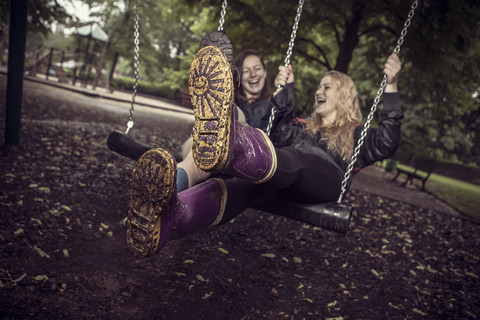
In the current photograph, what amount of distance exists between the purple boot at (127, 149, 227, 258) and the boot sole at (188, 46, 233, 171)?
0.49ft

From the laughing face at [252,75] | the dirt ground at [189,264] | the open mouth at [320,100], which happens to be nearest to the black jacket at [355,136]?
the open mouth at [320,100]

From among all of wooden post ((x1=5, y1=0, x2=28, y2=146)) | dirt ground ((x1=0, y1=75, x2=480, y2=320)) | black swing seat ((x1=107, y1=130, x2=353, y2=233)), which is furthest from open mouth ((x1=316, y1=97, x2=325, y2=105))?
wooden post ((x1=5, y1=0, x2=28, y2=146))

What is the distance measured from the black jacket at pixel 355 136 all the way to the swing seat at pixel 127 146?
2.88ft

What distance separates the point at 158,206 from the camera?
1.34 meters

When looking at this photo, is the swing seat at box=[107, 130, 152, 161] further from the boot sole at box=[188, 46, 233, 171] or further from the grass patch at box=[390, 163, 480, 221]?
the grass patch at box=[390, 163, 480, 221]

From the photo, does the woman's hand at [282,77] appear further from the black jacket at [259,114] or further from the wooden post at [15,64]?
the wooden post at [15,64]

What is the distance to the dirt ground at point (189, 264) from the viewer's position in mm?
2135

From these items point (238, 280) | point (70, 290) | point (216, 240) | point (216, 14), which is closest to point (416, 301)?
point (238, 280)

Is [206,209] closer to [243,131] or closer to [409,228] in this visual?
[243,131]

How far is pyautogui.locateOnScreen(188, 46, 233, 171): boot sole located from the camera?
128 cm

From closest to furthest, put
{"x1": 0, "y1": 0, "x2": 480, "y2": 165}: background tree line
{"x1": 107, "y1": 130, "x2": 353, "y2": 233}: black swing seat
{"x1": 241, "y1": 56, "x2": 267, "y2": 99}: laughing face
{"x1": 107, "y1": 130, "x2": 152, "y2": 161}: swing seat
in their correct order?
{"x1": 107, "y1": 130, "x2": 353, "y2": 233}: black swing seat, {"x1": 107, "y1": 130, "x2": 152, "y2": 161}: swing seat, {"x1": 241, "y1": 56, "x2": 267, "y2": 99}: laughing face, {"x1": 0, "y1": 0, "x2": 480, "y2": 165}: background tree line

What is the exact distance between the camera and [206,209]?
155cm

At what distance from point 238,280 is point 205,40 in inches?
78.8

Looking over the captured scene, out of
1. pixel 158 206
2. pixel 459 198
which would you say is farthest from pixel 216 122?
pixel 459 198
